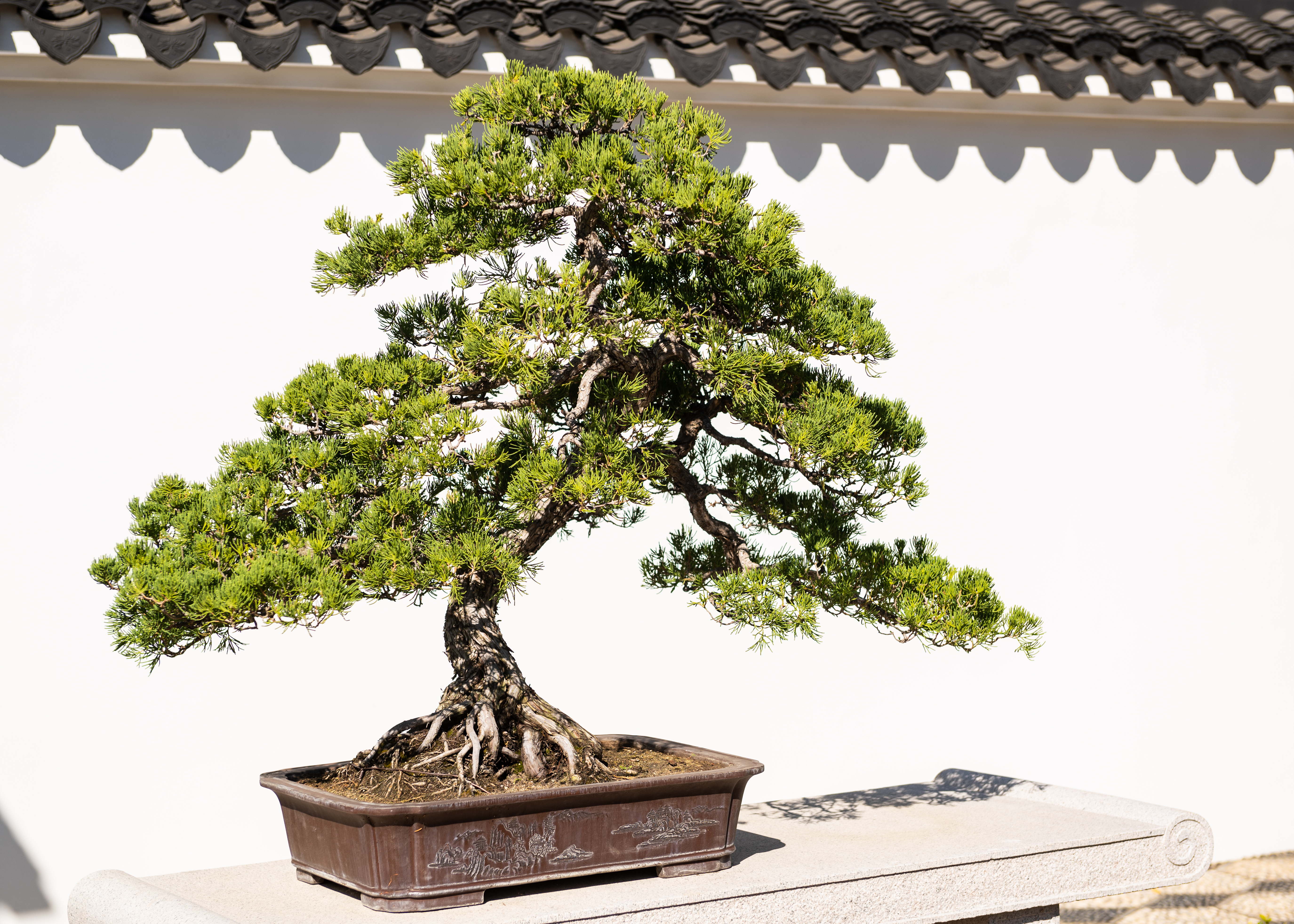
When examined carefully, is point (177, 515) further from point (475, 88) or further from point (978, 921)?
point (978, 921)

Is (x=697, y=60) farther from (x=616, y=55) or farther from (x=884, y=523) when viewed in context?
(x=884, y=523)

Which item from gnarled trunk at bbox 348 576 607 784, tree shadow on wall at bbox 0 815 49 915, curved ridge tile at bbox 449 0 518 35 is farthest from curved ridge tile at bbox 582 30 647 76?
tree shadow on wall at bbox 0 815 49 915

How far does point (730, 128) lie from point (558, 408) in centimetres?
166

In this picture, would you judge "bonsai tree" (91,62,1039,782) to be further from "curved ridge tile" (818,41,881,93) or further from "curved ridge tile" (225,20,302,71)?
"curved ridge tile" (818,41,881,93)

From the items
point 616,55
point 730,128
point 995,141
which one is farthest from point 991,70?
point 616,55

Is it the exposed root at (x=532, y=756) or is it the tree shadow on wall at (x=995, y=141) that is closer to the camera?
the exposed root at (x=532, y=756)

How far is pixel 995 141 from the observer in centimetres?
365

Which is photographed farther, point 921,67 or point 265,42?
point 921,67

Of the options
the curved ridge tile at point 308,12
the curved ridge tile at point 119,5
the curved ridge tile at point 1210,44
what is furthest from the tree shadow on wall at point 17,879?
the curved ridge tile at point 1210,44

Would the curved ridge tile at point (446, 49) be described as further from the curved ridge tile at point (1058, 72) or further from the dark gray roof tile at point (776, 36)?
the curved ridge tile at point (1058, 72)

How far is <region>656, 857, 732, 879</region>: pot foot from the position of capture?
1887 mm

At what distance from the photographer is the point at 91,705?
292 cm

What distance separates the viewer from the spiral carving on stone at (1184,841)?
7.15 feet

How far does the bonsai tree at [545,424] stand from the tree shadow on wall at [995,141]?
1.47m
